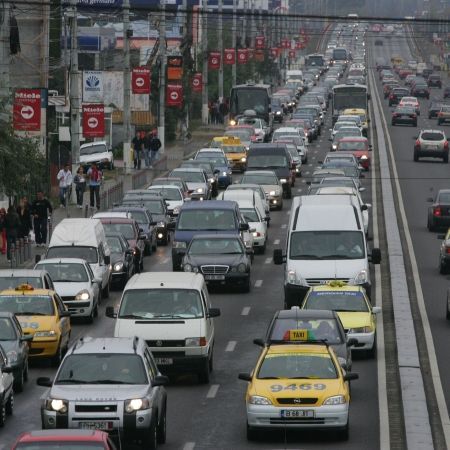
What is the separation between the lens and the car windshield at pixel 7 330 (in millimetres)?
28656

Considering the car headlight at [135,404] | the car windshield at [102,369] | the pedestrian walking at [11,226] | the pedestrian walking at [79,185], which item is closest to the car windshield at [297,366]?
the car windshield at [102,369]

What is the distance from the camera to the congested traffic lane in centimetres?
3612

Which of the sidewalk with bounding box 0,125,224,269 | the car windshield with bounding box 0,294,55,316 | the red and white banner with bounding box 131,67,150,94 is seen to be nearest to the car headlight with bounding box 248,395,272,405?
the car windshield with bounding box 0,294,55,316

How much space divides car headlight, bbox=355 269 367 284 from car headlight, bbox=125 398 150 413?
1556 cm

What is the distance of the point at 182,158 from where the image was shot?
3433 inches

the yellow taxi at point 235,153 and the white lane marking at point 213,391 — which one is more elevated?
the white lane marking at point 213,391

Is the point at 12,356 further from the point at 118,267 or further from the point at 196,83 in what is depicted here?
the point at 196,83

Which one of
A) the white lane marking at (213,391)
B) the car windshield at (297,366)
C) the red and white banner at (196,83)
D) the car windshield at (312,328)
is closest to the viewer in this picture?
the car windshield at (297,366)

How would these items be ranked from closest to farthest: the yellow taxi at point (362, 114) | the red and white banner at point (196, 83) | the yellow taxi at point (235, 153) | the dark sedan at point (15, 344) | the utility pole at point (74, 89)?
the dark sedan at point (15, 344) < the utility pole at point (74, 89) < the yellow taxi at point (235, 153) < the yellow taxi at point (362, 114) < the red and white banner at point (196, 83)

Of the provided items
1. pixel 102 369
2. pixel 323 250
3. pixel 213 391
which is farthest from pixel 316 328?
pixel 323 250

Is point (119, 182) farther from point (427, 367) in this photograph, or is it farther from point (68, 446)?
point (68, 446)

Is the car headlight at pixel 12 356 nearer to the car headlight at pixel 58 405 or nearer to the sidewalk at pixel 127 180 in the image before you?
the car headlight at pixel 58 405

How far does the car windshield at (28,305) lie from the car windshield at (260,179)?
3084 centimetres

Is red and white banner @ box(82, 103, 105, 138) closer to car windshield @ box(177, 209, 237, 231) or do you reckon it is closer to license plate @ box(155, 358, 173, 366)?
car windshield @ box(177, 209, 237, 231)
